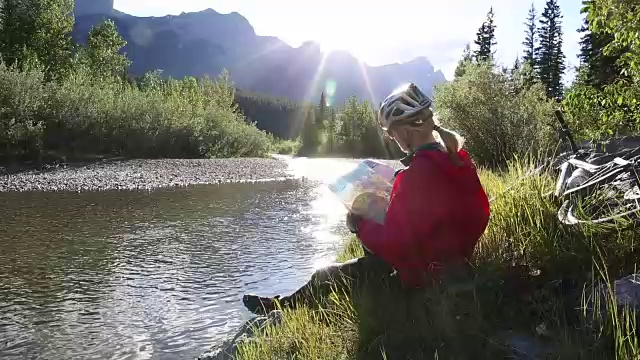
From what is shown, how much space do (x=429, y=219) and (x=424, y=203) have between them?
0.11m

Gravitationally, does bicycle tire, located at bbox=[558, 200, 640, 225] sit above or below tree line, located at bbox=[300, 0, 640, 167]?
below

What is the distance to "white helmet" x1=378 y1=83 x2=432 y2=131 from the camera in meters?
Result: 3.35

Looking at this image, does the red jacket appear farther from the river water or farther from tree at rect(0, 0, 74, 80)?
tree at rect(0, 0, 74, 80)

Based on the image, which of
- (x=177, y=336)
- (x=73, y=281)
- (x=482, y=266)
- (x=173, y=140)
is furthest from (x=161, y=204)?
(x=173, y=140)

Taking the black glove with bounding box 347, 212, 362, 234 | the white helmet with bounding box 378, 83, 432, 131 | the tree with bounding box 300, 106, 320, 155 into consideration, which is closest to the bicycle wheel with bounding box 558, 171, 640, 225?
the white helmet with bounding box 378, 83, 432, 131

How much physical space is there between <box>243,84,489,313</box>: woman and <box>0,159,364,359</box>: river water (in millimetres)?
987

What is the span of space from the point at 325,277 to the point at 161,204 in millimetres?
10443

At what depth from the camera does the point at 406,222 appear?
3.30 m

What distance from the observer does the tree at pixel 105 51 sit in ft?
163

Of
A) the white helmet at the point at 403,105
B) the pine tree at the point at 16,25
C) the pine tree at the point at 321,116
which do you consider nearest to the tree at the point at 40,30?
the pine tree at the point at 16,25

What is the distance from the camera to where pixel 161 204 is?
13750mm

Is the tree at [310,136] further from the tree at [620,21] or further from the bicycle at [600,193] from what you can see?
the bicycle at [600,193]

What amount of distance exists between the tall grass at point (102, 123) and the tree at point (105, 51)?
9.16m

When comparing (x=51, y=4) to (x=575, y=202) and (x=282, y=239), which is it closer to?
(x=282, y=239)
